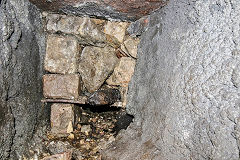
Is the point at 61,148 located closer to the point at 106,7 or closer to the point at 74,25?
the point at 74,25

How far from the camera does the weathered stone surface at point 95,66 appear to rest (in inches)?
71.6

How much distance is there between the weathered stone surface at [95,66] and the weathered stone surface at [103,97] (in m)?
0.11

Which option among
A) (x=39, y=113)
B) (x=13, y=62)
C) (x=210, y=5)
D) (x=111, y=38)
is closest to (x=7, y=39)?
(x=13, y=62)

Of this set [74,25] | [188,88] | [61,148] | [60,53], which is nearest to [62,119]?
[61,148]

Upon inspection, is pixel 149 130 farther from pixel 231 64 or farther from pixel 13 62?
pixel 13 62

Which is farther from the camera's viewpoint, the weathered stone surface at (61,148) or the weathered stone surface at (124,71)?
the weathered stone surface at (124,71)

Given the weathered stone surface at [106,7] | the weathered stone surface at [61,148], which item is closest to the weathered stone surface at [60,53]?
the weathered stone surface at [106,7]

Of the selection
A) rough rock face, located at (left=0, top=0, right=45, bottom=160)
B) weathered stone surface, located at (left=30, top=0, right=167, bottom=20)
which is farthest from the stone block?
weathered stone surface, located at (left=30, top=0, right=167, bottom=20)

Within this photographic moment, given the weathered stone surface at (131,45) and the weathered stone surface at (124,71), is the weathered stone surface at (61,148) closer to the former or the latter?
the weathered stone surface at (124,71)

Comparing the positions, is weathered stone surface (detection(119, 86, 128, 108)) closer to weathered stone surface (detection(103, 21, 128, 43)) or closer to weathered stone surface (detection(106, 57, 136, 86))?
weathered stone surface (detection(106, 57, 136, 86))

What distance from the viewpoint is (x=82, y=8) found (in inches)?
62.9

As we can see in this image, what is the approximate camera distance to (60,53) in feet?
5.84

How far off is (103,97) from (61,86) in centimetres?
32

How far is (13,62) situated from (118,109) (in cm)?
86
